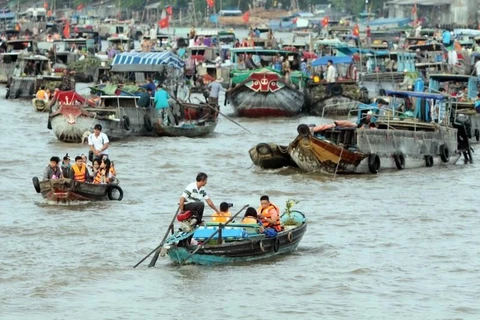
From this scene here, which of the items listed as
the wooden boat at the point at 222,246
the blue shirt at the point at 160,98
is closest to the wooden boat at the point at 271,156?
the blue shirt at the point at 160,98

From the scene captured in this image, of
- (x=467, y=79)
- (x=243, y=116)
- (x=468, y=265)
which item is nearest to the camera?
(x=468, y=265)

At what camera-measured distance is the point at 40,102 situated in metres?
47.8

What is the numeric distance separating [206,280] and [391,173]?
11949 mm

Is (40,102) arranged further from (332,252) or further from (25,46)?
(332,252)

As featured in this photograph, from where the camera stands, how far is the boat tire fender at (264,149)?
31.6 m

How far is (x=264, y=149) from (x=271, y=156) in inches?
8.7

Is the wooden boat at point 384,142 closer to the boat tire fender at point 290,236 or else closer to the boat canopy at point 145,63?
the boat tire fender at point 290,236

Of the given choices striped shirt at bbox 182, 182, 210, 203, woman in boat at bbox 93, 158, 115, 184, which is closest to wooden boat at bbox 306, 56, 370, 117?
woman in boat at bbox 93, 158, 115, 184

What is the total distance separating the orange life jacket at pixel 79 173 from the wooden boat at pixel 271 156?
635 cm

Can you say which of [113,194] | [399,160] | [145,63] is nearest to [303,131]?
[399,160]

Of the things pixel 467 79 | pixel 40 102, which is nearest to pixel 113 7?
pixel 40 102

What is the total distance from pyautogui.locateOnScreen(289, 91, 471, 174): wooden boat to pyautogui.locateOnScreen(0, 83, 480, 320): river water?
322mm

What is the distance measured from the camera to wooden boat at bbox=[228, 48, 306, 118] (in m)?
43.5

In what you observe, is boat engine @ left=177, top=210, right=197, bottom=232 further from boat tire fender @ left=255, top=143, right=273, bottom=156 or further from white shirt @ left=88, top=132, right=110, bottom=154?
boat tire fender @ left=255, top=143, right=273, bottom=156
